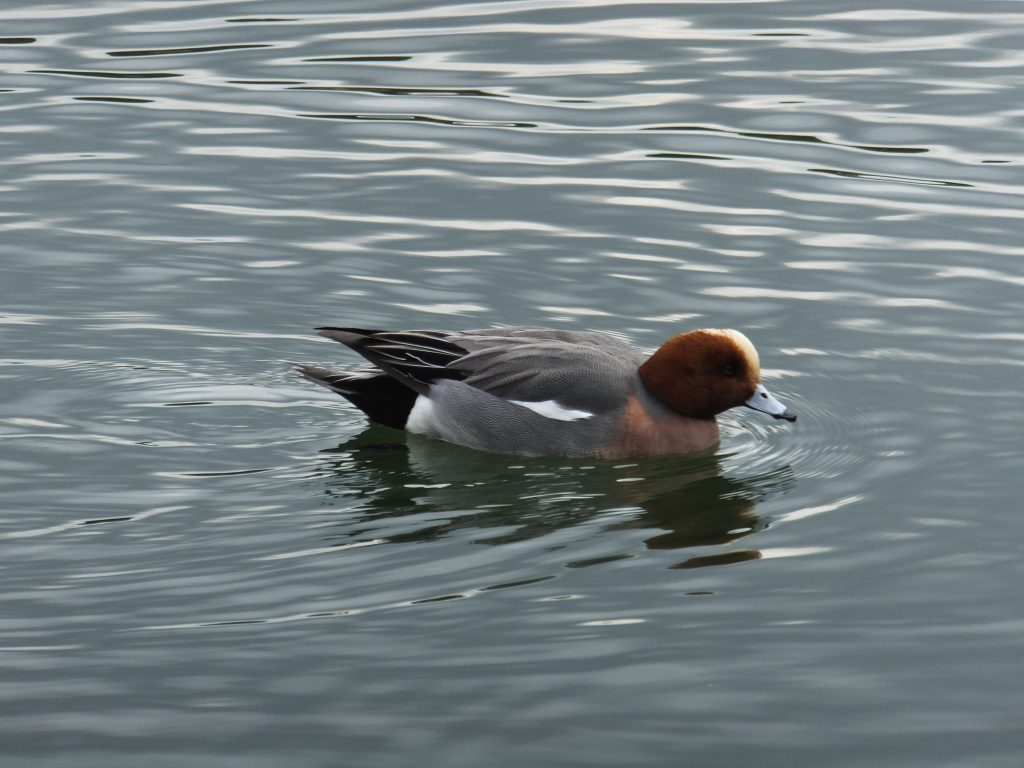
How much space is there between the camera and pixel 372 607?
7285 mm

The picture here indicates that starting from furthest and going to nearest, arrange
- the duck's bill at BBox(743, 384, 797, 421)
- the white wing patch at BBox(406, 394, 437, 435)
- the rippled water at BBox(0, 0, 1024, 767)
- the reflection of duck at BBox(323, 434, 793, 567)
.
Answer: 1. the white wing patch at BBox(406, 394, 437, 435)
2. the duck's bill at BBox(743, 384, 797, 421)
3. the reflection of duck at BBox(323, 434, 793, 567)
4. the rippled water at BBox(0, 0, 1024, 767)

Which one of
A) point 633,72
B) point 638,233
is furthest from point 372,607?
point 633,72

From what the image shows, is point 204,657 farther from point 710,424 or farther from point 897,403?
point 897,403

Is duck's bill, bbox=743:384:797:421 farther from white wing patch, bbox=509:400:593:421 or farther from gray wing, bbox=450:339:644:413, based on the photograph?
white wing patch, bbox=509:400:593:421

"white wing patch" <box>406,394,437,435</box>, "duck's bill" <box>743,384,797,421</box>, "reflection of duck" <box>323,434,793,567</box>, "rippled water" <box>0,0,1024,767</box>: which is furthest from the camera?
"white wing patch" <box>406,394,437,435</box>

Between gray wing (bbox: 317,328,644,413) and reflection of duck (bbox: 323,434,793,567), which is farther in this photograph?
gray wing (bbox: 317,328,644,413)

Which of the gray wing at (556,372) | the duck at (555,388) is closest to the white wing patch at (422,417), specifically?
the duck at (555,388)

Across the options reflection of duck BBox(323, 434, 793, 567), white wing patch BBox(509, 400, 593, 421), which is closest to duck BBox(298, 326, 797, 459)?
white wing patch BBox(509, 400, 593, 421)

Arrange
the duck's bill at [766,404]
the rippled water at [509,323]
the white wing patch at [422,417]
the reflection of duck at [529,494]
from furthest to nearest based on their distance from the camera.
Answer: the white wing patch at [422,417] < the duck's bill at [766,404] < the reflection of duck at [529,494] < the rippled water at [509,323]

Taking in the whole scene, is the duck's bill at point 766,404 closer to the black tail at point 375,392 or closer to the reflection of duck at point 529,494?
the reflection of duck at point 529,494

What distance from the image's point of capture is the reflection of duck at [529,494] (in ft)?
27.2

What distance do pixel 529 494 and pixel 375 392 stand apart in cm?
140

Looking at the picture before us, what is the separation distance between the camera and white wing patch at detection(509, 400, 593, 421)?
9.52 m

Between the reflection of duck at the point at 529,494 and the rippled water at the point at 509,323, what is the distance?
4 centimetres
